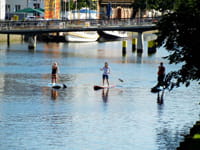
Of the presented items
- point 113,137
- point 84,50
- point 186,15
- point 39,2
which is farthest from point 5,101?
point 39,2

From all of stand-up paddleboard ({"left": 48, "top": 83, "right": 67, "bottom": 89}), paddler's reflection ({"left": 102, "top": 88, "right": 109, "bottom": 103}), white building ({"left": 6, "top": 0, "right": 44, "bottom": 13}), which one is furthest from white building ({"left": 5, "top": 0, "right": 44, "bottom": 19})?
paddler's reflection ({"left": 102, "top": 88, "right": 109, "bottom": 103})

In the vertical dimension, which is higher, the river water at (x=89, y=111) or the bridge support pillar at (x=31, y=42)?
the river water at (x=89, y=111)

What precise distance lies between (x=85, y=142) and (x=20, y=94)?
21.1 meters

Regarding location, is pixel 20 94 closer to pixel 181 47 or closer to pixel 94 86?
pixel 94 86

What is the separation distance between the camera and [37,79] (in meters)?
73.6

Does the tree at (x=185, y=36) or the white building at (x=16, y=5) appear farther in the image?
the white building at (x=16, y=5)

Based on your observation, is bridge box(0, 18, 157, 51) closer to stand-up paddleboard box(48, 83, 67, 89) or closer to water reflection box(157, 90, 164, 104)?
stand-up paddleboard box(48, 83, 67, 89)

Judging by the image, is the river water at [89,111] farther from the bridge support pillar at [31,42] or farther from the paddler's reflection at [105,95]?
→ the bridge support pillar at [31,42]

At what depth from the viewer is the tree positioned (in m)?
39.5

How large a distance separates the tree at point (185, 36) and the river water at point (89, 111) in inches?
130

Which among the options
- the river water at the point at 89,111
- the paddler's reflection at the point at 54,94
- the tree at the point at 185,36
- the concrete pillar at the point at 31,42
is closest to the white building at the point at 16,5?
the concrete pillar at the point at 31,42

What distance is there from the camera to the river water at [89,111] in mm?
40875

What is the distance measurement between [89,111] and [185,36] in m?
13.2

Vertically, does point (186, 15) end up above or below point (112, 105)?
above
